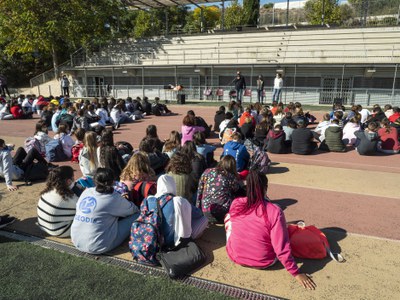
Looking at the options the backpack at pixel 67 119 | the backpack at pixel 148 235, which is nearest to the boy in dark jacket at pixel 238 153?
the backpack at pixel 148 235

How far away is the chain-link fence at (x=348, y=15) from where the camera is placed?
31.6 metres

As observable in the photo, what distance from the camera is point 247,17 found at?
1970 inches

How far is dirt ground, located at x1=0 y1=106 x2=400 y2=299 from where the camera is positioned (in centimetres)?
376

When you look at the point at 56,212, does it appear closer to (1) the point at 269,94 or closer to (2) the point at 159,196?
(2) the point at 159,196

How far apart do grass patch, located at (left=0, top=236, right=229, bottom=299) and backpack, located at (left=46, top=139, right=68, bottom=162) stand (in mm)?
5082

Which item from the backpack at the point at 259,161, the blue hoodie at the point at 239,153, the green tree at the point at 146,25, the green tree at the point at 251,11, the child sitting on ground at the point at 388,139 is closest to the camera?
the blue hoodie at the point at 239,153

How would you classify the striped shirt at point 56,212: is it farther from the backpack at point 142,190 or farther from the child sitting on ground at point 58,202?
the backpack at point 142,190

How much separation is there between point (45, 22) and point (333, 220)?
32.9 metres

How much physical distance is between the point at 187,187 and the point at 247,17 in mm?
50359

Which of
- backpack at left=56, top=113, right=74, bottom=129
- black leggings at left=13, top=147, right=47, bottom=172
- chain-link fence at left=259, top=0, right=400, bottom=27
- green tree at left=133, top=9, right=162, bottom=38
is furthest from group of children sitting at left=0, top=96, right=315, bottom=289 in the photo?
green tree at left=133, top=9, right=162, bottom=38

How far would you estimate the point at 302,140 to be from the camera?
9.61 meters

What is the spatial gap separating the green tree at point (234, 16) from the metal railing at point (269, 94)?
2873 cm

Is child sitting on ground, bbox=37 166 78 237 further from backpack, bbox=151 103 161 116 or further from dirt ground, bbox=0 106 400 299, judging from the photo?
backpack, bbox=151 103 161 116

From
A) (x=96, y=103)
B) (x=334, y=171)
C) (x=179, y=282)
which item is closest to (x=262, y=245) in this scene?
(x=179, y=282)
